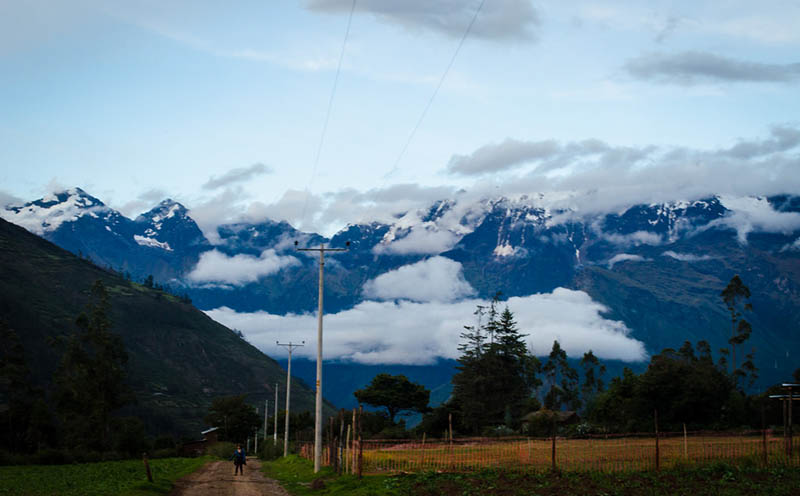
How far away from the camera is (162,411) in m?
179

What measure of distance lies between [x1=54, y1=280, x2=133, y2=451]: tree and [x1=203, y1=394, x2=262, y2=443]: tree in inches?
2013

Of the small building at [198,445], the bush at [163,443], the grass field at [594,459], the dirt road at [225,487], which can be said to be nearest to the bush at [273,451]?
the grass field at [594,459]

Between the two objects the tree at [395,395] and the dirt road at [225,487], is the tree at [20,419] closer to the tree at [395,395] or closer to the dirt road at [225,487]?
the dirt road at [225,487]

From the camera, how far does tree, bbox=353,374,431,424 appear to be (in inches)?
5221

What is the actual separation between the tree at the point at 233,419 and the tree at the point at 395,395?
988 inches

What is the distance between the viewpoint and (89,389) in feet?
294

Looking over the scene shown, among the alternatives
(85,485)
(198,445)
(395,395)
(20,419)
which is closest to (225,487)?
(85,485)

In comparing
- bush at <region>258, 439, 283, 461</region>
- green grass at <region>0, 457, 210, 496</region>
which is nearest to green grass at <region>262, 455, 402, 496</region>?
green grass at <region>0, 457, 210, 496</region>

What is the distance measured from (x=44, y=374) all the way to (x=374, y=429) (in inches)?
3179

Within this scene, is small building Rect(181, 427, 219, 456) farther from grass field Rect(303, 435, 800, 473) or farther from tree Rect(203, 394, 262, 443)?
grass field Rect(303, 435, 800, 473)

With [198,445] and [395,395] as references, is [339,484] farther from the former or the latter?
[395,395]

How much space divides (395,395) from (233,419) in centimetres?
3398

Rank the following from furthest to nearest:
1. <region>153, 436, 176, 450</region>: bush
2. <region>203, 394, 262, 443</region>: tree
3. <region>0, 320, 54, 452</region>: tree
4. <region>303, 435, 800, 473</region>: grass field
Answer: <region>203, 394, 262, 443</region>: tree < <region>153, 436, 176, 450</region>: bush < <region>0, 320, 54, 452</region>: tree < <region>303, 435, 800, 473</region>: grass field

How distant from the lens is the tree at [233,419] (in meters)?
142
